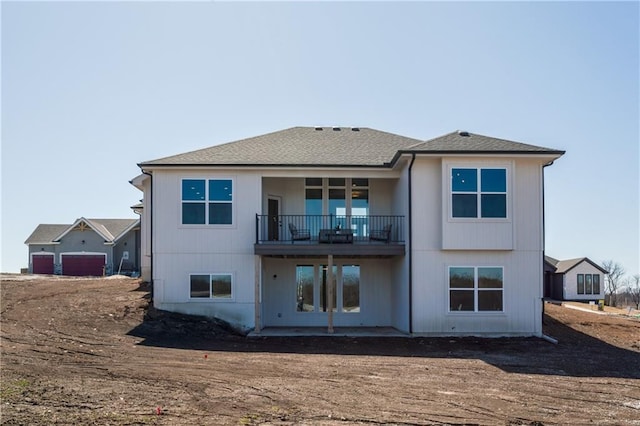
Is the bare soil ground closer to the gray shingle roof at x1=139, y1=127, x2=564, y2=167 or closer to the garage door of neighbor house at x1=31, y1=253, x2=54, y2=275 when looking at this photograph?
the gray shingle roof at x1=139, y1=127, x2=564, y2=167

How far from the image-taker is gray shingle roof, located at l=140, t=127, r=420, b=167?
17750 millimetres

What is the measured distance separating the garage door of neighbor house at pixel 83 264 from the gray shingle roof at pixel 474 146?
31.2 meters

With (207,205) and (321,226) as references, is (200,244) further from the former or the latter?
(321,226)

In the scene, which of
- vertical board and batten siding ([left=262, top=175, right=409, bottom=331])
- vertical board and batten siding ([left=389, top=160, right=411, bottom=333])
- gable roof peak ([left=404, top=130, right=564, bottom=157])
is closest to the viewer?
gable roof peak ([left=404, top=130, right=564, bottom=157])

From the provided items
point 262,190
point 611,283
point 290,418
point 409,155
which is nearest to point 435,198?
point 409,155

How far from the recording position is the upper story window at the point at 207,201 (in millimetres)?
17688

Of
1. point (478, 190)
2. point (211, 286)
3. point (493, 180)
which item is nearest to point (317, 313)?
point (211, 286)

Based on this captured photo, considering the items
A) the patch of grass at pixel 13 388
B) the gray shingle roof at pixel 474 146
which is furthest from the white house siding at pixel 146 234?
the patch of grass at pixel 13 388

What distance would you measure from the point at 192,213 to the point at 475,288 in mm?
8871

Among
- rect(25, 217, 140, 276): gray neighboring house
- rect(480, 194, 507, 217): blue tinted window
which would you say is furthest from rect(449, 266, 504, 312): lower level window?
rect(25, 217, 140, 276): gray neighboring house

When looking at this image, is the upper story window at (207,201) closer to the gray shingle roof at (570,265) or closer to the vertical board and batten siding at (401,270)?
the vertical board and batten siding at (401,270)

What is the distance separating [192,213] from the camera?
17.7m

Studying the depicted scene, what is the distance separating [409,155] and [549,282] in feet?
104

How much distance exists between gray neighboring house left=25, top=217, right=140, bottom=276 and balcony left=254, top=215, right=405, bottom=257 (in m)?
24.3
